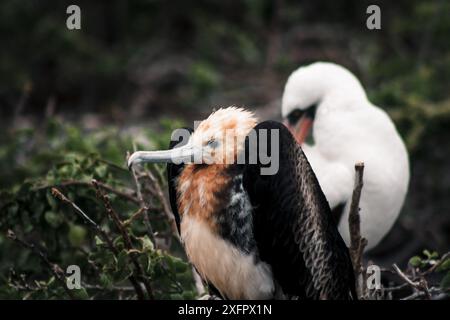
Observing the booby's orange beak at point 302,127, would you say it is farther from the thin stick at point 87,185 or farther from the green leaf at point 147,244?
the green leaf at point 147,244

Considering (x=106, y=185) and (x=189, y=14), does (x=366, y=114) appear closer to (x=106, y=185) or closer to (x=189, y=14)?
(x=106, y=185)

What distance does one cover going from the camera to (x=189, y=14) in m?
7.80

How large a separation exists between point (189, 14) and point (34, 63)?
5.03ft

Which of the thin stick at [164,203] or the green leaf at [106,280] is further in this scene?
the thin stick at [164,203]

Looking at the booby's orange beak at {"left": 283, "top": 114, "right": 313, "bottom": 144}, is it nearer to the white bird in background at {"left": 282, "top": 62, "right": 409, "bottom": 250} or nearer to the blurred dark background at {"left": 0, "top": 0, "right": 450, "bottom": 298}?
the white bird in background at {"left": 282, "top": 62, "right": 409, "bottom": 250}

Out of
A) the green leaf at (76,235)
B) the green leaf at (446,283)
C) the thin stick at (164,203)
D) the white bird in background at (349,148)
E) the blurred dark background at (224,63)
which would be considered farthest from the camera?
the blurred dark background at (224,63)

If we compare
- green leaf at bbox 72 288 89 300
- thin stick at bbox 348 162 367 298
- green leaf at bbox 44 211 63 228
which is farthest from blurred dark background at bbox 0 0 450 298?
green leaf at bbox 72 288 89 300

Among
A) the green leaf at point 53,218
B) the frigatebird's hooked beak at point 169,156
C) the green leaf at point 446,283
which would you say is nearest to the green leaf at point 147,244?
the frigatebird's hooked beak at point 169,156

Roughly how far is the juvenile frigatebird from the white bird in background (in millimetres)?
701

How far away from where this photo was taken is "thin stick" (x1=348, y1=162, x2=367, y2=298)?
2754 mm

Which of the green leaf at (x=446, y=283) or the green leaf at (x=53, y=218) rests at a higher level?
the green leaf at (x=53, y=218)

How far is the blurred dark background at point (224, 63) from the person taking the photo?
16.9 feet

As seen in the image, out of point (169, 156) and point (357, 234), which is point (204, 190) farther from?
point (357, 234)
